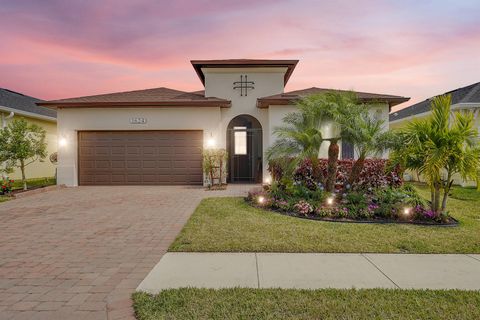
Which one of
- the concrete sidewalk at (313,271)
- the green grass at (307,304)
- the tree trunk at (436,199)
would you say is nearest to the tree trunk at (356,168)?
the tree trunk at (436,199)

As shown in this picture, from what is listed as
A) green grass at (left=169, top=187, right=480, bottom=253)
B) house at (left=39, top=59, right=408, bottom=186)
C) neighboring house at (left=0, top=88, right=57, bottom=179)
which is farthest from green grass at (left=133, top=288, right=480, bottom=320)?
neighboring house at (left=0, top=88, right=57, bottom=179)

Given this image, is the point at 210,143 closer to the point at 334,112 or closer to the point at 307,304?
the point at 334,112

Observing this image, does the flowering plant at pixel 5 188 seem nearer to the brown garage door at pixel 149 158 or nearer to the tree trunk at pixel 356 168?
the brown garage door at pixel 149 158

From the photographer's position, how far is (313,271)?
12.8ft

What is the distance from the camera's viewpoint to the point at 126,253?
466cm

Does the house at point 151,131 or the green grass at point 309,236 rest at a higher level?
the house at point 151,131

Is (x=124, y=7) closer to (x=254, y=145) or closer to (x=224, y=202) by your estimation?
(x=224, y=202)

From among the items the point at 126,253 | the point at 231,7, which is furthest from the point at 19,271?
the point at 231,7

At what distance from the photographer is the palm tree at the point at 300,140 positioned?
27.6ft

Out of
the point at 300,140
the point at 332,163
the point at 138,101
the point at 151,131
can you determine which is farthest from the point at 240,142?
the point at 332,163

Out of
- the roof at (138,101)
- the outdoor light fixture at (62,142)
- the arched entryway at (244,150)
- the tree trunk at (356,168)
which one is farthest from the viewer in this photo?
the arched entryway at (244,150)

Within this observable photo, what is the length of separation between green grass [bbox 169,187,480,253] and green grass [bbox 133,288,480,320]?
1.47m

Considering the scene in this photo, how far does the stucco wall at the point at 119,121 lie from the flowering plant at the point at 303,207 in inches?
267

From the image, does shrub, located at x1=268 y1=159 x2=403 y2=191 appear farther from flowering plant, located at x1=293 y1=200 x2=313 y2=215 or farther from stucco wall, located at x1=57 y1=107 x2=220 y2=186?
stucco wall, located at x1=57 y1=107 x2=220 y2=186
